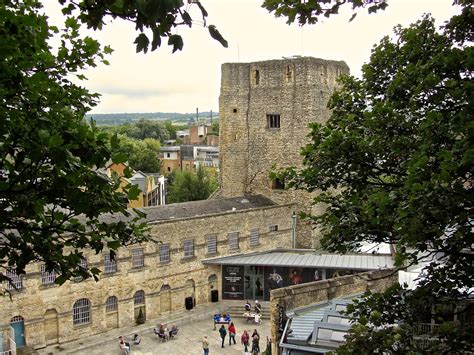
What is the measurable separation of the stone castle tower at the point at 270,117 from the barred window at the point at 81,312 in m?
13.5

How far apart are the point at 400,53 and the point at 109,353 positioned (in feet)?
60.5

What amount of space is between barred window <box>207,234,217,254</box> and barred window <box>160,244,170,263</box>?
8.52 feet

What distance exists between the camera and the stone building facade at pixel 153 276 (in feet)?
74.3

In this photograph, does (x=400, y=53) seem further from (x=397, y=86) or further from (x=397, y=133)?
(x=397, y=133)

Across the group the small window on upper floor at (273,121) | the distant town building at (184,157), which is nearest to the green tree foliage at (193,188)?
the small window on upper floor at (273,121)

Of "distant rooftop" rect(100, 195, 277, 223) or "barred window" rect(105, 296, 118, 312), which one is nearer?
"barred window" rect(105, 296, 118, 312)

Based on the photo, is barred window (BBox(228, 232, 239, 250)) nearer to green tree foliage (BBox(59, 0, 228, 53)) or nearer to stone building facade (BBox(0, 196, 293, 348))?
stone building facade (BBox(0, 196, 293, 348))

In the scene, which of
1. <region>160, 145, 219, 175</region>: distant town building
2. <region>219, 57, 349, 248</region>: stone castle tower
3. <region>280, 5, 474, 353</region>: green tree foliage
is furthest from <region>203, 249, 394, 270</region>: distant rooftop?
<region>160, 145, 219, 175</region>: distant town building

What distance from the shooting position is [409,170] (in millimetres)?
6805

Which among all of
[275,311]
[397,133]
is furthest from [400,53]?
[275,311]

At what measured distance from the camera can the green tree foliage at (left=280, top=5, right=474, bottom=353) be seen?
21.2 feet

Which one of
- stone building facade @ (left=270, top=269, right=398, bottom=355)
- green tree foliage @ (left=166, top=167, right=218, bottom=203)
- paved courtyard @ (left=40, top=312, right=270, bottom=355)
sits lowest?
paved courtyard @ (left=40, top=312, right=270, bottom=355)

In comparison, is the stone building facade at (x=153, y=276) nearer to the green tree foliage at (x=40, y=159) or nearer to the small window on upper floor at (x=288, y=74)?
the small window on upper floor at (x=288, y=74)

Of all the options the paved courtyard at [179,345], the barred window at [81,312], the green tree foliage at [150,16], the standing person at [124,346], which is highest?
the green tree foliage at [150,16]
